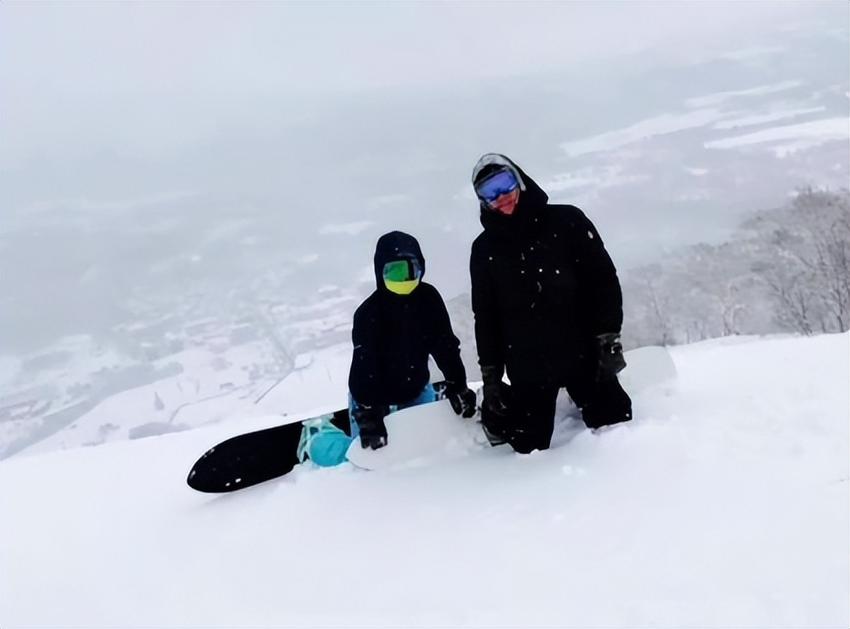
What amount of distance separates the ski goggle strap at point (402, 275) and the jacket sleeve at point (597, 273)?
0.96 metres

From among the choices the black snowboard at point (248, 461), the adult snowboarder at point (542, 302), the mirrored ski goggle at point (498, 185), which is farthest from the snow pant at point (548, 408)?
the black snowboard at point (248, 461)

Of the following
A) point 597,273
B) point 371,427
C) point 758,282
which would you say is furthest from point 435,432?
point 758,282

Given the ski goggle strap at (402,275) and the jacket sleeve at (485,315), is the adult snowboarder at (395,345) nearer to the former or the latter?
the ski goggle strap at (402,275)

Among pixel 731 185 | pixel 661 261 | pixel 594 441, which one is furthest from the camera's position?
pixel 731 185

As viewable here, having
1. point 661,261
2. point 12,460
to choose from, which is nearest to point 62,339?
point 661,261

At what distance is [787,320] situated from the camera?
1460 inches

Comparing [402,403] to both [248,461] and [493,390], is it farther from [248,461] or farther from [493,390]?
[248,461]

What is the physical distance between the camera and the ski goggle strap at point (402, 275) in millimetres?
4113

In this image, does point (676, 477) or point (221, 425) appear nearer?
point (676, 477)

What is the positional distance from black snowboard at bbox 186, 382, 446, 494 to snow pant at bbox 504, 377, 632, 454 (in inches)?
30.1

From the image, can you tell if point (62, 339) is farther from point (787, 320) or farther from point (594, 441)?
point (594, 441)

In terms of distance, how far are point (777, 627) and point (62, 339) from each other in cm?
10263

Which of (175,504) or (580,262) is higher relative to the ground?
(580,262)

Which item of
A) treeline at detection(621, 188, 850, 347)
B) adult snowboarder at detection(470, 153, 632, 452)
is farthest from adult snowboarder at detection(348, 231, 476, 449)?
treeline at detection(621, 188, 850, 347)
